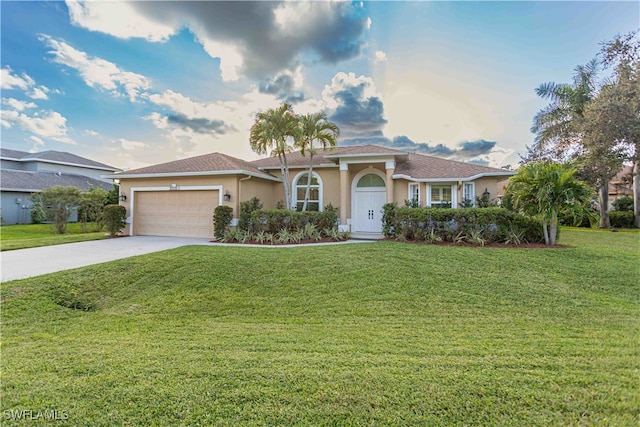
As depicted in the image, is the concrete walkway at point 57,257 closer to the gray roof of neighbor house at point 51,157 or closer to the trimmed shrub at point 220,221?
the trimmed shrub at point 220,221

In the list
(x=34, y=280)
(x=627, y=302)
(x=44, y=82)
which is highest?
(x=44, y=82)

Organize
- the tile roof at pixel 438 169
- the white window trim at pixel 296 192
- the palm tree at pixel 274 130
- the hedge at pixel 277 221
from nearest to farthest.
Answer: the hedge at pixel 277 221, the palm tree at pixel 274 130, the tile roof at pixel 438 169, the white window trim at pixel 296 192

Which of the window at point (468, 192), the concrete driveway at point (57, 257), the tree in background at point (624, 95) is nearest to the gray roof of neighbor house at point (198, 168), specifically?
the concrete driveway at point (57, 257)

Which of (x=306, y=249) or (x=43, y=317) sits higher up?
(x=306, y=249)

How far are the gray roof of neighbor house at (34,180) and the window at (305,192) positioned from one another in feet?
54.6

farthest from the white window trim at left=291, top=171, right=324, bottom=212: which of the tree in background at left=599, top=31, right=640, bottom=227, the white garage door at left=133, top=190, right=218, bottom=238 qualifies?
the tree in background at left=599, top=31, right=640, bottom=227

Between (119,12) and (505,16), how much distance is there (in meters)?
13.4

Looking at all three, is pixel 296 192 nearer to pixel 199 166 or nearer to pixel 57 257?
pixel 199 166

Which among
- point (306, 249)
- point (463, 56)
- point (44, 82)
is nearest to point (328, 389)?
point (306, 249)

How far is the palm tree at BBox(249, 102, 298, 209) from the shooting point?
1304 centimetres

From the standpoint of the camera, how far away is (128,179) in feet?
48.3

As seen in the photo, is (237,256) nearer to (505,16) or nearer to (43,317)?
(43,317)

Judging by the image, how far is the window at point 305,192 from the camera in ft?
50.5

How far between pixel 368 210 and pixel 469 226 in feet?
17.9
